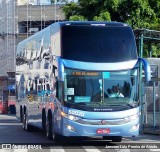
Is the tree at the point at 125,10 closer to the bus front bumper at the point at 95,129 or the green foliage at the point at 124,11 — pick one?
the green foliage at the point at 124,11

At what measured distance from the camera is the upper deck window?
57.0 ft

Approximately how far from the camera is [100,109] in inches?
667

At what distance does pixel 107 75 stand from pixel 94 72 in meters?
0.42

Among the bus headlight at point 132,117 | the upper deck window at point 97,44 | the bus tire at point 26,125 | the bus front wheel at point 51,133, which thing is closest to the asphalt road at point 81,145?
the bus front wheel at point 51,133

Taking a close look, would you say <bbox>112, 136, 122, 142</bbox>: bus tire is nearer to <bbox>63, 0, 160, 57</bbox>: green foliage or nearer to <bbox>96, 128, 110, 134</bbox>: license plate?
<bbox>96, 128, 110, 134</bbox>: license plate

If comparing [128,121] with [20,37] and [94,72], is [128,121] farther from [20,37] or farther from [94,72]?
[20,37]

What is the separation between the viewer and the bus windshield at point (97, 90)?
55.9ft

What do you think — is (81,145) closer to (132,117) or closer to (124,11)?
(132,117)

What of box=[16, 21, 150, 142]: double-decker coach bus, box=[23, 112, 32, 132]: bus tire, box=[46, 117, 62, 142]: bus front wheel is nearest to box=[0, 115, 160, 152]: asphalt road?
box=[46, 117, 62, 142]: bus front wheel

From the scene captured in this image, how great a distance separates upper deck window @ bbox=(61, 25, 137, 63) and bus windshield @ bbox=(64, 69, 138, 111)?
0.48m

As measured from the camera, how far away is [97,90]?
17.1 meters

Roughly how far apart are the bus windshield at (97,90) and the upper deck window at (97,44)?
1.58 feet

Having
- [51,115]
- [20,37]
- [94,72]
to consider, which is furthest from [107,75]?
[20,37]

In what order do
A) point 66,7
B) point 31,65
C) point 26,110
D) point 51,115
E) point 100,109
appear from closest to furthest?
point 100,109 → point 51,115 → point 31,65 → point 26,110 → point 66,7
